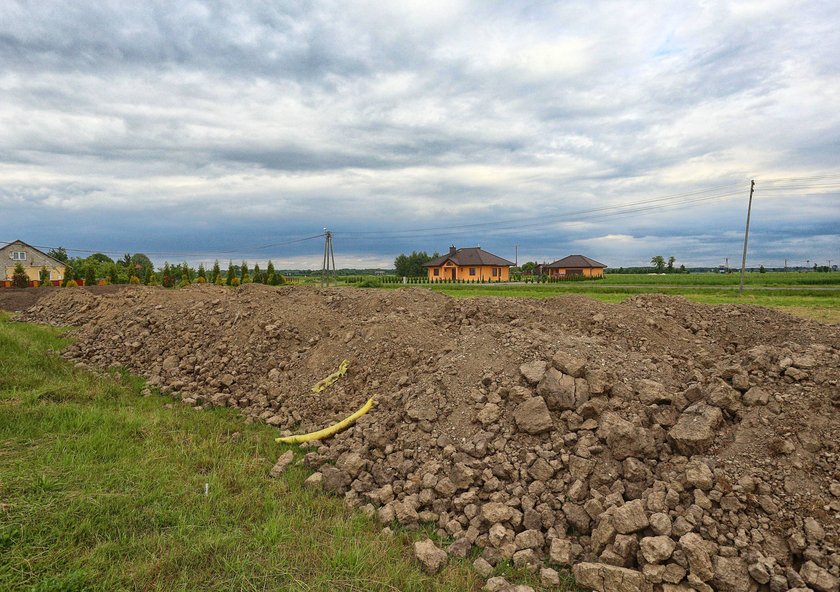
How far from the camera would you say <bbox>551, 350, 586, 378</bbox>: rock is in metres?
5.19

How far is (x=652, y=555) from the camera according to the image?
339 centimetres

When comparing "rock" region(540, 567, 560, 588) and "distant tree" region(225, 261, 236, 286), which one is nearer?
Answer: "rock" region(540, 567, 560, 588)

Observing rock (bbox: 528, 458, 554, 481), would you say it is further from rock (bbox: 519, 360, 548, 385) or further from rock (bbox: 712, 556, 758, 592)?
rock (bbox: 712, 556, 758, 592)

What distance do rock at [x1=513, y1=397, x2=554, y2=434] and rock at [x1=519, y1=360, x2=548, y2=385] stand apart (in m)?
0.35

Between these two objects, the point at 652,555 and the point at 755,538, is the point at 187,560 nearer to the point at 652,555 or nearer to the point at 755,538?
the point at 652,555

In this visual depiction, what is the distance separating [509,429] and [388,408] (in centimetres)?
184

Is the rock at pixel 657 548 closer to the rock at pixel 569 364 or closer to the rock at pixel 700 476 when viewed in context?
the rock at pixel 700 476

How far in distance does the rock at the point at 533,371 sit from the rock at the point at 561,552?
6.00ft

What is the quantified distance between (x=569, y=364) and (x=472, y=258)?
51316 mm

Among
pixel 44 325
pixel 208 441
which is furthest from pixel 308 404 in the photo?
pixel 44 325

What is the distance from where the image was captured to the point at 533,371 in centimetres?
541

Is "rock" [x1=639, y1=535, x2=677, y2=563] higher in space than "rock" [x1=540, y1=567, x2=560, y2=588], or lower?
higher

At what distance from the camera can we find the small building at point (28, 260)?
4362 cm

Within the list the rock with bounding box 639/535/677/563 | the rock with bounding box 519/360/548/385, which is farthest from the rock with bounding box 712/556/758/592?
the rock with bounding box 519/360/548/385
